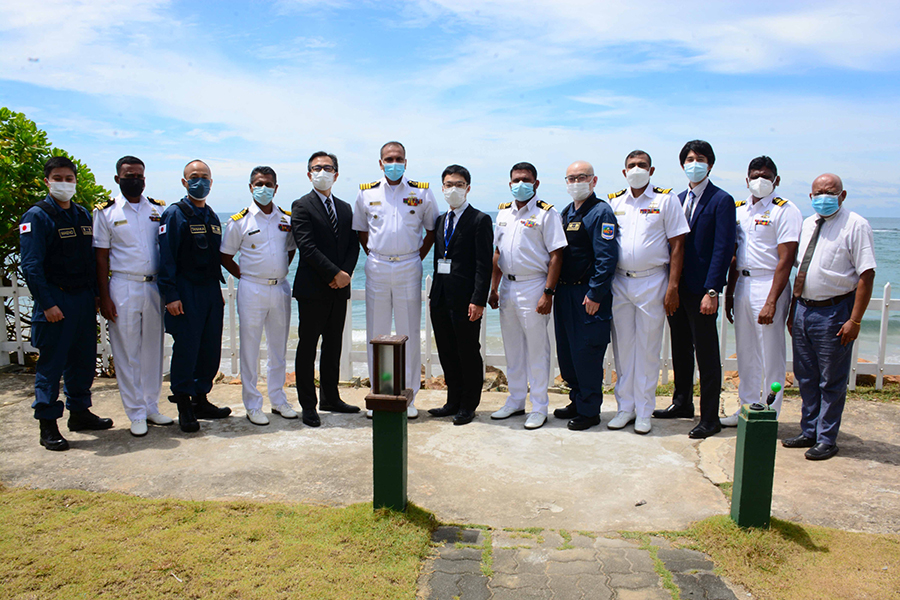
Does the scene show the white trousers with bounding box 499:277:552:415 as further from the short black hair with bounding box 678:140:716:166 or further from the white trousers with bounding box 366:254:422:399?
the short black hair with bounding box 678:140:716:166

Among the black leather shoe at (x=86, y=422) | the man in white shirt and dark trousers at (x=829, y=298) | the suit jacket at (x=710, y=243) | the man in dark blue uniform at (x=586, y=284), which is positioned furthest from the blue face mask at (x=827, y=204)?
the black leather shoe at (x=86, y=422)

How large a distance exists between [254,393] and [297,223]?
5.05 feet

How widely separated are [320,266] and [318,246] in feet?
0.71

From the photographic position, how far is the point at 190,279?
538 cm

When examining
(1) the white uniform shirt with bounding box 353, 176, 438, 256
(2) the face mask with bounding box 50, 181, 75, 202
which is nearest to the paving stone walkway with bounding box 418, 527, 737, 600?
(1) the white uniform shirt with bounding box 353, 176, 438, 256

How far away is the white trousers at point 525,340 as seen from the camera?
18.1 feet

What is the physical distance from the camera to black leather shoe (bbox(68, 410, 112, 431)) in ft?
17.8

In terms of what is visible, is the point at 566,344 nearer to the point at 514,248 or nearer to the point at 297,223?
the point at 514,248

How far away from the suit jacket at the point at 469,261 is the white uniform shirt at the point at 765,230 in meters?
2.05

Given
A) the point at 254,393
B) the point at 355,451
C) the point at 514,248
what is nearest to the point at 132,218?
the point at 254,393

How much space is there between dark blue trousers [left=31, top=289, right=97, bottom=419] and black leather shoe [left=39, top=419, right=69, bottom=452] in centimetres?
6

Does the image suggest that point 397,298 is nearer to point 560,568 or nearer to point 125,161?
point 125,161

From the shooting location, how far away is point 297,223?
556 centimetres

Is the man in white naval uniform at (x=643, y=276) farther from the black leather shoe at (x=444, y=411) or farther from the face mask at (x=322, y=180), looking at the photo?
the face mask at (x=322, y=180)
